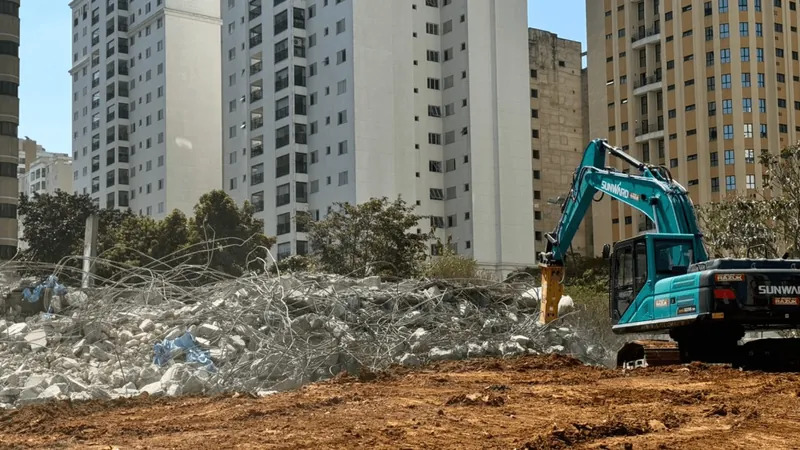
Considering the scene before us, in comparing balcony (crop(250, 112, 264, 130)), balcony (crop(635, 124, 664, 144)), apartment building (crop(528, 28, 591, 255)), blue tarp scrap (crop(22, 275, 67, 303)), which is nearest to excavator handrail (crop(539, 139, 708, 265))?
blue tarp scrap (crop(22, 275, 67, 303))

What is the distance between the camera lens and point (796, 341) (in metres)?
19.1

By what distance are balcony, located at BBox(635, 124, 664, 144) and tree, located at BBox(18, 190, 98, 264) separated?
4317 cm

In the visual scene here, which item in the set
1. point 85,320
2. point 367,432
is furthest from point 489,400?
point 85,320

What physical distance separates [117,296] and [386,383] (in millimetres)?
7845

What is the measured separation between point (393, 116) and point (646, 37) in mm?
22990

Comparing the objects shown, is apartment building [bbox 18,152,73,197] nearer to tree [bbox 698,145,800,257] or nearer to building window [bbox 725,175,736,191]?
building window [bbox 725,175,736,191]

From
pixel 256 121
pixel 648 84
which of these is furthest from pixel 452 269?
pixel 648 84

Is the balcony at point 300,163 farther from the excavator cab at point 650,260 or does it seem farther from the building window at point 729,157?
the excavator cab at point 650,260

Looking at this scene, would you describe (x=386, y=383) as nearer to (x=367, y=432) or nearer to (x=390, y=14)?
(x=367, y=432)

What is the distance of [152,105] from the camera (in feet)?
329

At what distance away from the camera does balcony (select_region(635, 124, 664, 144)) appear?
3278 inches

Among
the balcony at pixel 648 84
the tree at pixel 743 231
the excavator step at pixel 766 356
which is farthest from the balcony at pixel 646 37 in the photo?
the excavator step at pixel 766 356

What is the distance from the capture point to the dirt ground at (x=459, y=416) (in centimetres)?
1084

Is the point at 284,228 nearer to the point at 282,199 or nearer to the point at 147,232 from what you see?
the point at 282,199
